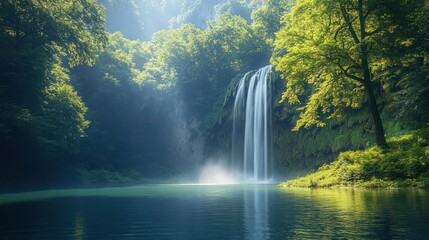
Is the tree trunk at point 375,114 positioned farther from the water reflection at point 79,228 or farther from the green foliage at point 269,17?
the green foliage at point 269,17

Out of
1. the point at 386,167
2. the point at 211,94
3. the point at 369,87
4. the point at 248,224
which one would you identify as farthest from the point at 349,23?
the point at 211,94

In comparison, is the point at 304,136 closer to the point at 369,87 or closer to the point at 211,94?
the point at 369,87

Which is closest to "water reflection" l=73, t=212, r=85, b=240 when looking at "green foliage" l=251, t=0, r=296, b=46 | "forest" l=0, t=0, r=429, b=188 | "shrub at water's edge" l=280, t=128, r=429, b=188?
"shrub at water's edge" l=280, t=128, r=429, b=188

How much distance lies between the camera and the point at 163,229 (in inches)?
320

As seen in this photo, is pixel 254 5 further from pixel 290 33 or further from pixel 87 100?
pixel 290 33

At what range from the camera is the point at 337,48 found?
21625 millimetres

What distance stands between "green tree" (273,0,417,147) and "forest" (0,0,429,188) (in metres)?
0.08

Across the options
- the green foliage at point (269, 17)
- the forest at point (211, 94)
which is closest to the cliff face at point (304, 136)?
the forest at point (211, 94)

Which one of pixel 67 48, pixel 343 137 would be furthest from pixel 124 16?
pixel 343 137

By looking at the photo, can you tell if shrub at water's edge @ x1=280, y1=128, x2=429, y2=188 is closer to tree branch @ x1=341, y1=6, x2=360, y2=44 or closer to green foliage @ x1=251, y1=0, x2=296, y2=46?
tree branch @ x1=341, y1=6, x2=360, y2=44

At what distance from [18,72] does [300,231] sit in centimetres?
3227

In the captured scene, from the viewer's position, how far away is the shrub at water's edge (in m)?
17.3

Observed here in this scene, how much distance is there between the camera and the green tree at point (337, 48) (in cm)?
2186

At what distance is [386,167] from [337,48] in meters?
6.72
